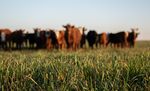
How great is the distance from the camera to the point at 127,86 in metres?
4.22

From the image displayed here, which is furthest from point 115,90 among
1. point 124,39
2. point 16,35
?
point 124,39

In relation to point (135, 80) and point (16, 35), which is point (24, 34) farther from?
point (135, 80)

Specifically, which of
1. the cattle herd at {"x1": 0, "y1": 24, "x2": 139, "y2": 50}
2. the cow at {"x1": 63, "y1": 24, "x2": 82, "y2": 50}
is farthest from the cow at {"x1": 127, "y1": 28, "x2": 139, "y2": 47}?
the cow at {"x1": 63, "y1": 24, "x2": 82, "y2": 50}

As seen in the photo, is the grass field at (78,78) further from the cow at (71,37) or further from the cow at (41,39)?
the cow at (41,39)

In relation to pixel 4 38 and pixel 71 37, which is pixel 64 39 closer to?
pixel 71 37

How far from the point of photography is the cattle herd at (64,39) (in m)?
26.8

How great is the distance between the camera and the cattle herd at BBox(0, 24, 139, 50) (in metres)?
26.8

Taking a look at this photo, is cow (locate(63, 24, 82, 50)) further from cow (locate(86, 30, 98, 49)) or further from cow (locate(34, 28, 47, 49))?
cow (locate(86, 30, 98, 49))

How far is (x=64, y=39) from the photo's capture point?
1065 inches

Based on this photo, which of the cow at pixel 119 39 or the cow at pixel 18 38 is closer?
the cow at pixel 18 38

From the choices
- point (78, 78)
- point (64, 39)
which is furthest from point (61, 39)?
point (78, 78)

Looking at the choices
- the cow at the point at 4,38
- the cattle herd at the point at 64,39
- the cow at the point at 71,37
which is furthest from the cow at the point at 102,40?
the cow at the point at 4,38

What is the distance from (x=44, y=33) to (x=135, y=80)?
80.1ft

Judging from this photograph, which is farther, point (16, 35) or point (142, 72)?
point (16, 35)
